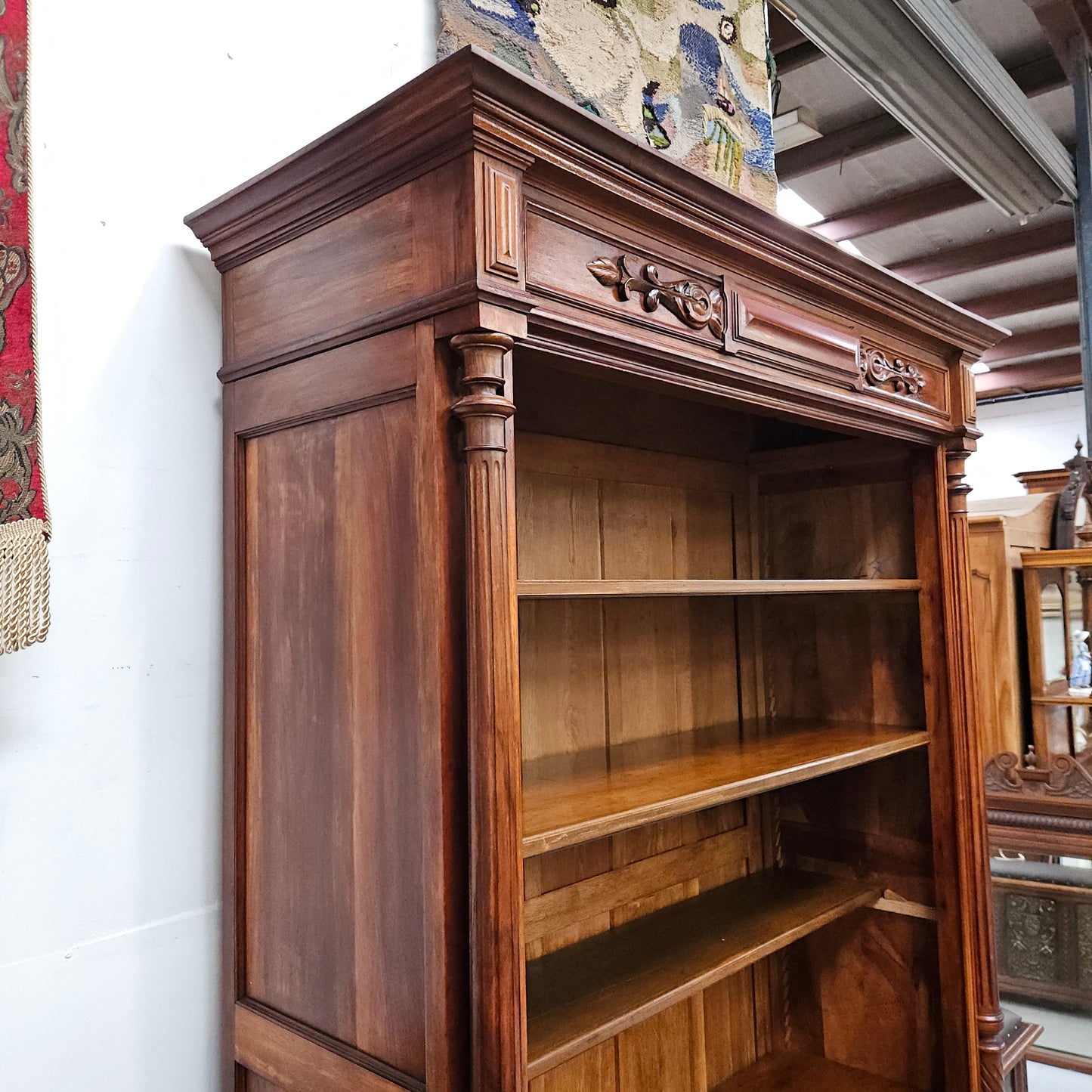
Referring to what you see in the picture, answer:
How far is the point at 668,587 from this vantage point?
3.93 ft

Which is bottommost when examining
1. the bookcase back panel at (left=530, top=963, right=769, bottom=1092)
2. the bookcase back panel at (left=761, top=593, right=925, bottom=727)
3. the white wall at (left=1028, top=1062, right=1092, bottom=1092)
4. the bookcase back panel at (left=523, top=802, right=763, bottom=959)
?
the white wall at (left=1028, top=1062, right=1092, bottom=1092)

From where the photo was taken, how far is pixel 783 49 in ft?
9.23

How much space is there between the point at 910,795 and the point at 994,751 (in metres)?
1.72

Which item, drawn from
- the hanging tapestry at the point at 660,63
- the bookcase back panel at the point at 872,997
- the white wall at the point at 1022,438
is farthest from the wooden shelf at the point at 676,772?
the white wall at the point at 1022,438

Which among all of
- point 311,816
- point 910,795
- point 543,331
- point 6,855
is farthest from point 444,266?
point 910,795

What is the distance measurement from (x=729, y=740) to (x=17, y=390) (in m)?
1.28

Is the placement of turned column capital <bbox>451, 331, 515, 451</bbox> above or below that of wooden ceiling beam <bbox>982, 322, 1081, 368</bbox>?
below

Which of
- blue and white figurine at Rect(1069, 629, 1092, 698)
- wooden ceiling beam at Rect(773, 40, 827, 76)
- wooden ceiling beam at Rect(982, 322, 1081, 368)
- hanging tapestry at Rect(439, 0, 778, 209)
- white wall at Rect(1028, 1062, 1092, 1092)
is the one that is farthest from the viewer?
wooden ceiling beam at Rect(982, 322, 1081, 368)

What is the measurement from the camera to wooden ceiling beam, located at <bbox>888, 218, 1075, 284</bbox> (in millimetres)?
4297

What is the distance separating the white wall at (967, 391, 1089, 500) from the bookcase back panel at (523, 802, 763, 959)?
681 centimetres

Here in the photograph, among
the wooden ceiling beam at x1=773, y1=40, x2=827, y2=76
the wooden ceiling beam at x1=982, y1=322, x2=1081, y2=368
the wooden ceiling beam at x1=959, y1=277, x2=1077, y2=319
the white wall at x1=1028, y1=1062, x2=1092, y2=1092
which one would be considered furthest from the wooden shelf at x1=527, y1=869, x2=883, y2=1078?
the wooden ceiling beam at x1=982, y1=322, x2=1081, y2=368

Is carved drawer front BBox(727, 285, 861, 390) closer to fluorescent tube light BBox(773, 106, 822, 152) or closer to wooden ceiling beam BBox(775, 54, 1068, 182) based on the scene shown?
fluorescent tube light BBox(773, 106, 822, 152)

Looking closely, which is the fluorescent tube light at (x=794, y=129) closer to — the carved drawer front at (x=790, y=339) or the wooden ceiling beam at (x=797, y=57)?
the wooden ceiling beam at (x=797, y=57)

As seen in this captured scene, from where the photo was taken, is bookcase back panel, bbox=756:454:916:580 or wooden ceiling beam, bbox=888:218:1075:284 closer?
bookcase back panel, bbox=756:454:916:580
